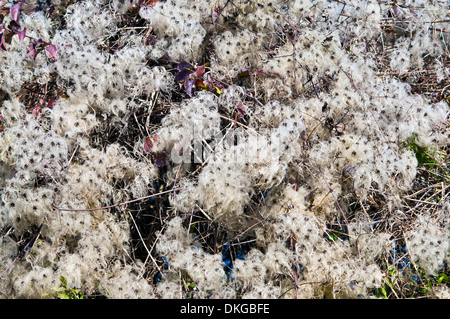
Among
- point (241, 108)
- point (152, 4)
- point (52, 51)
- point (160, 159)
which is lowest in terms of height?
point (160, 159)

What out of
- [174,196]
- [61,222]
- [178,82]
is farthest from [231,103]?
[61,222]

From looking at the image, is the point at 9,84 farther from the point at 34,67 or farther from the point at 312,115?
the point at 312,115

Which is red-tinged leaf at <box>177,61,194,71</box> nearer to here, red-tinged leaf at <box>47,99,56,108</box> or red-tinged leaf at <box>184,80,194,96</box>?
red-tinged leaf at <box>184,80,194,96</box>

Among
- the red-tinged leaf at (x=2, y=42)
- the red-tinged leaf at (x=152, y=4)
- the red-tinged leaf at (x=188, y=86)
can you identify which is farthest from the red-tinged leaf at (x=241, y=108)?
the red-tinged leaf at (x=2, y=42)

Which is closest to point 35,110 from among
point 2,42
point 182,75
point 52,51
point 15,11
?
point 52,51

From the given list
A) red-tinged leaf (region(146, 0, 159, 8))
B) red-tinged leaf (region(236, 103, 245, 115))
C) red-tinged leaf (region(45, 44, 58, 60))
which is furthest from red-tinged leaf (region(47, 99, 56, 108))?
red-tinged leaf (region(236, 103, 245, 115))

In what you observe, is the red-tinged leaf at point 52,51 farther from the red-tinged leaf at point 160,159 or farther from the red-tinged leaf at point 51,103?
the red-tinged leaf at point 160,159

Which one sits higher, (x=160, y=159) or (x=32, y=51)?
(x=32, y=51)

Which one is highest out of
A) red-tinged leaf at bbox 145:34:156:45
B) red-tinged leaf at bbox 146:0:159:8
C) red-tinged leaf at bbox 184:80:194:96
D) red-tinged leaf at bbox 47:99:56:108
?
red-tinged leaf at bbox 146:0:159:8

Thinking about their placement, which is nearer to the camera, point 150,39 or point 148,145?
point 148,145
